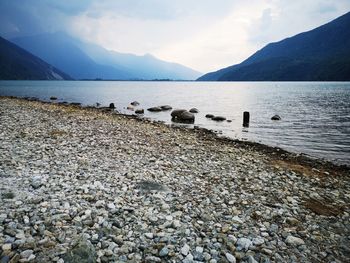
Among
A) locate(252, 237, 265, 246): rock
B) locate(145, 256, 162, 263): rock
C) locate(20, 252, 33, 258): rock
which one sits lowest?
locate(252, 237, 265, 246): rock

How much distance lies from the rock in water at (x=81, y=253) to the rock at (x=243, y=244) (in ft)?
11.3

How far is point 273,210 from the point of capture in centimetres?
856

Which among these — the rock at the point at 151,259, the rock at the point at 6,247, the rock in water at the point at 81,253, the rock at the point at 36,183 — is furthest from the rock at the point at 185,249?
the rock at the point at 36,183

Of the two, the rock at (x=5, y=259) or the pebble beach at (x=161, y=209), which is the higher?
the rock at (x=5, y=259)

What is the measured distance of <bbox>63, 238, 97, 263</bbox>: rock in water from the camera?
5.40m

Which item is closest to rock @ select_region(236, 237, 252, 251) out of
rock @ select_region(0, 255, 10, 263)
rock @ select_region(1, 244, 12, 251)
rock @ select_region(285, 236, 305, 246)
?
rock @ select_region(285, 236, 305, 246)

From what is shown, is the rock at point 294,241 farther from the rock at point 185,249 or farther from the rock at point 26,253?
the rock at point 26,253

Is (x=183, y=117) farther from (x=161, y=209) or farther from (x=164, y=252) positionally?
(x=164, y=252)

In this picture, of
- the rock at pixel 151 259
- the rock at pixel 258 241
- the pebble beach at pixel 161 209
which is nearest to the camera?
the rock at pixel 151 259

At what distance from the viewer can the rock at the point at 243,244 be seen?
648cm

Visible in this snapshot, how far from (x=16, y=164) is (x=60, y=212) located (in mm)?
5075

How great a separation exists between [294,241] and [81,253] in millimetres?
5348

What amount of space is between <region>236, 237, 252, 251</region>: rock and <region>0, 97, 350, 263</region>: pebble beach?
26mm

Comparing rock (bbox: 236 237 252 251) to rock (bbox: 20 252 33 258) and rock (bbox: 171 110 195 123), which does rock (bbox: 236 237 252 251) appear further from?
rock (bbox: 171 110 195 123)
